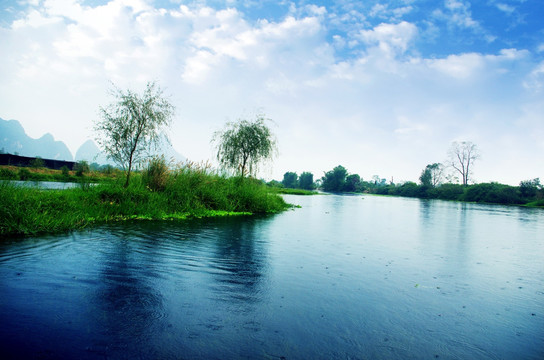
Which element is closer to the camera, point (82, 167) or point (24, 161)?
point (82, 167)

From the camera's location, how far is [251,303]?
13.1 feet

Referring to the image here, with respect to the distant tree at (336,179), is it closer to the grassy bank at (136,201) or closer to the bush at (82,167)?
the bush at (82,167)

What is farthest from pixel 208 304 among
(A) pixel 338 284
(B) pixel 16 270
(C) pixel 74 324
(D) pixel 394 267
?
(D) pixel 394 267

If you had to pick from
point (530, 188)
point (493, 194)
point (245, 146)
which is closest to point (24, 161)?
point (245, 146)

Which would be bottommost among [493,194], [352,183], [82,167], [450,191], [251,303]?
[251,303]

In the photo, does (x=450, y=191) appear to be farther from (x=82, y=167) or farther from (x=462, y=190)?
(x=82, y=167)

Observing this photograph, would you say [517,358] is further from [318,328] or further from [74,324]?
[74,324]

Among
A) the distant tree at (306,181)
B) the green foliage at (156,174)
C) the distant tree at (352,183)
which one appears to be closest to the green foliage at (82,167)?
the green foliage at (156,174)

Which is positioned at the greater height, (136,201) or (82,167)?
(82,167)

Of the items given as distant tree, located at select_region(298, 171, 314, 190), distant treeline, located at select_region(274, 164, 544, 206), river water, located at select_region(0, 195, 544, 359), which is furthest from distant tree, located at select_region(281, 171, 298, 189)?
river water, located at select_region(0, 195, 544, 359)

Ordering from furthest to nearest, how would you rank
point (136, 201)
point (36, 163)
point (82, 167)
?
point (36, 163), point (82, 167), point (136, 201)

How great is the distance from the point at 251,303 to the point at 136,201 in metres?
9.50

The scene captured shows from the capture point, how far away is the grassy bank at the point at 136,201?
744cm

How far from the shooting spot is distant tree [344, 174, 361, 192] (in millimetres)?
139000
